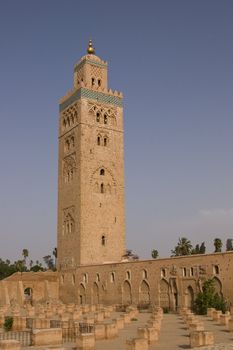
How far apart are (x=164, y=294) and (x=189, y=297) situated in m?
1.90

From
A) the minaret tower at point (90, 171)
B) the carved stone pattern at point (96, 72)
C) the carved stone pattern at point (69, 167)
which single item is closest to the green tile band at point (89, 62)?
the minaret tower at point (90, 171)

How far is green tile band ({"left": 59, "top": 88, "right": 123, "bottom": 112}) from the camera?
39.0 meters

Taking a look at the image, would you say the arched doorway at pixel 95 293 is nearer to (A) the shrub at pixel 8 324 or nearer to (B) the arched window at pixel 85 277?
(B) the arched window at pixel 85 277

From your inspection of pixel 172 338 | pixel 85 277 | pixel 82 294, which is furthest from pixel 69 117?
pixel 172 338

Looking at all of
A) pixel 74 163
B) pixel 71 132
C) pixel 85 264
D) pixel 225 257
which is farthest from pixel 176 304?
pixel 71 132

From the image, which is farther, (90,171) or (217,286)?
(90,171)

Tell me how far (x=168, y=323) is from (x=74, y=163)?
67.4 feet

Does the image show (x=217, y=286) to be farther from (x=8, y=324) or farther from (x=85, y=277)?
(x=85, y=277)

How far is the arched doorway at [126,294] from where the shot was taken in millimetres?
30391

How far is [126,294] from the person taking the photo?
101ft

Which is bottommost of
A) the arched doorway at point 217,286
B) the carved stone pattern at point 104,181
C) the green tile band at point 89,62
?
the arched doorway at point 217,286

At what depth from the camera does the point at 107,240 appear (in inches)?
1449

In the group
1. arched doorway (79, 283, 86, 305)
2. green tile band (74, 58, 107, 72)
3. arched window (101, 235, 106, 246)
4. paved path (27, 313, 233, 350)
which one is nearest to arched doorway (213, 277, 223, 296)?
paved path (27, 313, 233, 350)

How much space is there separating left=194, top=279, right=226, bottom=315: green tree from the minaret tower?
1314cm
